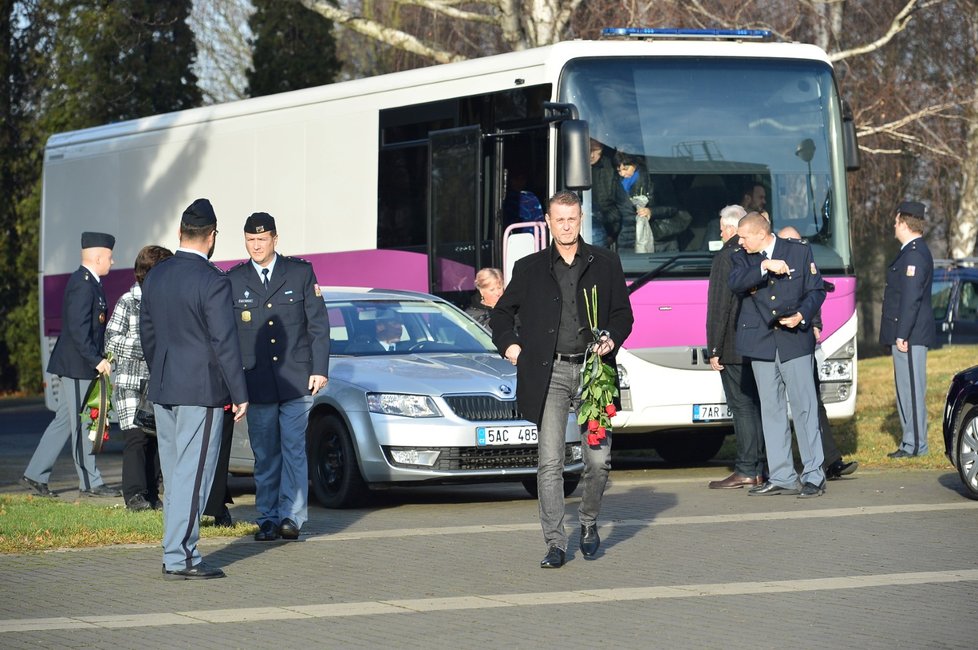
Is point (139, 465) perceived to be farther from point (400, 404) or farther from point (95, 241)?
point (95, 241)

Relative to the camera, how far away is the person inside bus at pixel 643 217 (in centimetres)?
1358

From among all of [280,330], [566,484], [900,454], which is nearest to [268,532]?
[280,330]

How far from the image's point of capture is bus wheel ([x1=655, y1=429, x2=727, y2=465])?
615 inches

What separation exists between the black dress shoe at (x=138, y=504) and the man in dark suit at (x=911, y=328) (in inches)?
248

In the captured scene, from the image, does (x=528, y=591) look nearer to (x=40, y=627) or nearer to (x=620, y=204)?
(x=40, y=627)

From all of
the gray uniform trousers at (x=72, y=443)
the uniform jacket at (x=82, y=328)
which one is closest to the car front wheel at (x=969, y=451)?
the uniform jacket at (x=82, y=328)

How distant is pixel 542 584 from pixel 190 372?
205cm

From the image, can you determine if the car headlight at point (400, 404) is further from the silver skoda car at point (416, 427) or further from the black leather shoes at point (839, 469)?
the black leather shoes at point (839, 469)

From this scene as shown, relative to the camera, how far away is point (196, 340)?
859 centimetres

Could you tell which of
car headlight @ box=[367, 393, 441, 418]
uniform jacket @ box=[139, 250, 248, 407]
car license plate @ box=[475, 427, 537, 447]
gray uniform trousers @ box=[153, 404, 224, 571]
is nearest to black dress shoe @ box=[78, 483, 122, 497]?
car headlight @ box=[367, 393, 441, 418]

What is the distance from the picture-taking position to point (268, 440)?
10.1 metres

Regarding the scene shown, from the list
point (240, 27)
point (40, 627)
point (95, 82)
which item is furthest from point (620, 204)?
point (240, 27)

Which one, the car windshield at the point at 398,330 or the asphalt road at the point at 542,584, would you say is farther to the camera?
the car windshield at the point at 398,330

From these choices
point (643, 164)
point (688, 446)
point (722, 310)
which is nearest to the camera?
point (722, 310)
